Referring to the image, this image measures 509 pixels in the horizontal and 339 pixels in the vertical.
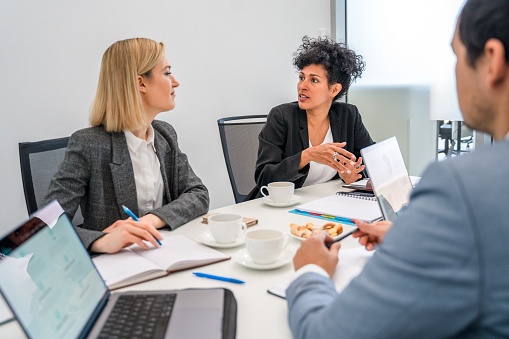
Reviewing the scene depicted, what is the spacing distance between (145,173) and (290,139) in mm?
803

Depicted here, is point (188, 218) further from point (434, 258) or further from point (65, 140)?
point (434, 258)

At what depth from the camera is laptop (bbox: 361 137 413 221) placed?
3.92 ft

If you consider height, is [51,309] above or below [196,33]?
below

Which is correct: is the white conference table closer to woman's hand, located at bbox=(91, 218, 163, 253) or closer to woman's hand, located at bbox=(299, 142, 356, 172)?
woman's hand, located at bbox=(91, 218, 163, 253)

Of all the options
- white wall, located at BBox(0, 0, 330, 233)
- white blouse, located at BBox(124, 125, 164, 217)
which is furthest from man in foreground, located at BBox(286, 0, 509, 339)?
white wall, located at BBox(0, 0, 330, 233)

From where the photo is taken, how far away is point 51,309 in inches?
26.7

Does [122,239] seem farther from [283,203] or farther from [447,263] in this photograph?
[447,263]

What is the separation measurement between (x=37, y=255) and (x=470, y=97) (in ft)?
2.30

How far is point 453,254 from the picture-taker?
1.55ft

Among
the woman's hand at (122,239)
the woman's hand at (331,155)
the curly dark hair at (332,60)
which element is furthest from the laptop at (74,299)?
the curly dark hair at (332,60)

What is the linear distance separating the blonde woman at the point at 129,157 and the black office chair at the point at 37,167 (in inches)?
4.4

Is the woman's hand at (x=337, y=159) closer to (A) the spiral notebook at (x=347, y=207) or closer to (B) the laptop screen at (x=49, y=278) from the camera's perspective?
(A) the spiral notebook at (x=347, y=207)

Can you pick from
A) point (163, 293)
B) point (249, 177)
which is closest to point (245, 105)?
point (249, 177)

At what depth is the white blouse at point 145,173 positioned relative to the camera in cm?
165
